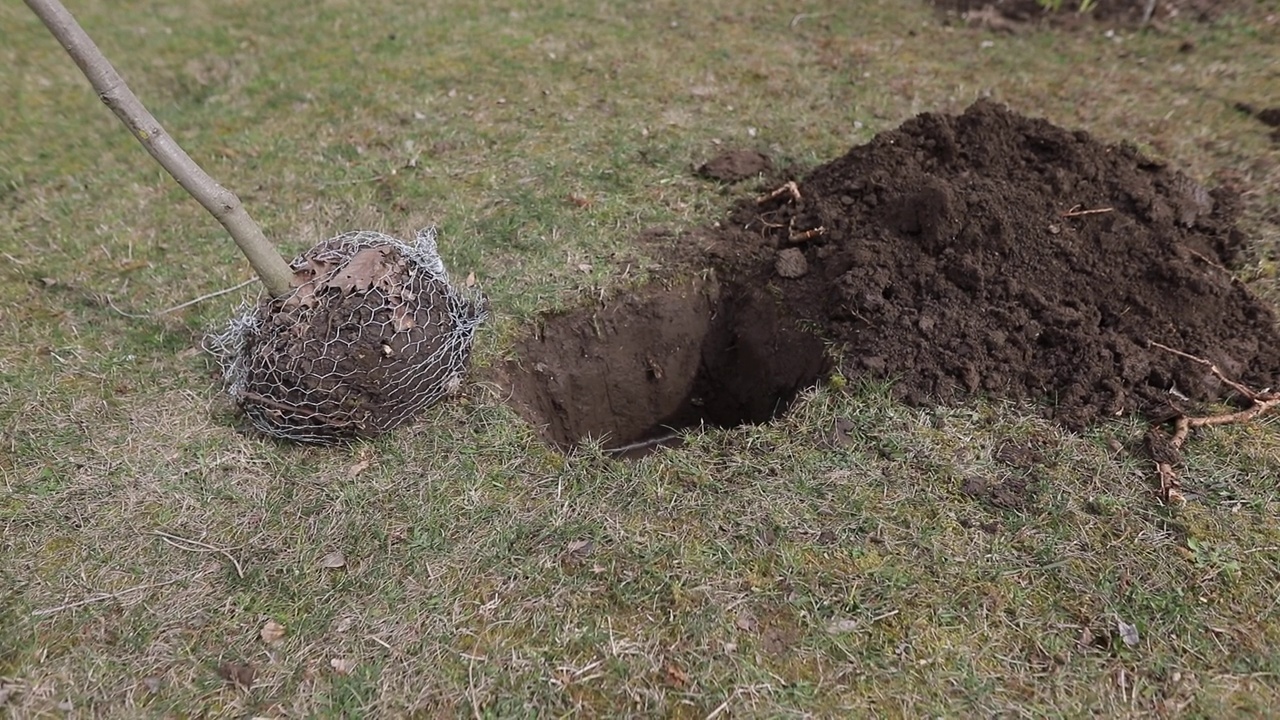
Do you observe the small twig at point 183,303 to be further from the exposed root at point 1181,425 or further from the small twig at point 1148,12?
the small twig at point 1148,12

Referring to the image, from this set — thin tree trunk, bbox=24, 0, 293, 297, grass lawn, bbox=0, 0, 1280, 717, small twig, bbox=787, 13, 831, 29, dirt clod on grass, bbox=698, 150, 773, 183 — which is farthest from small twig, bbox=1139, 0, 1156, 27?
thin tree trunk, bbox=24, 0, 293, 297

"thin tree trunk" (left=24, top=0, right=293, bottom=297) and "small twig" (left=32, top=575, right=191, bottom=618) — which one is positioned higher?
"thin tree trunk" (left=24, top=0, right=293, bottom=297)

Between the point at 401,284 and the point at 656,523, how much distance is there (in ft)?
4.38

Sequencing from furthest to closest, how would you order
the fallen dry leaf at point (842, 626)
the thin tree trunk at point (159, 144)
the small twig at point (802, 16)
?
the small twig at point (802, 16) < the fallen dry leaf at point (842, 626) < the thin tree trunk at point (159, 144)

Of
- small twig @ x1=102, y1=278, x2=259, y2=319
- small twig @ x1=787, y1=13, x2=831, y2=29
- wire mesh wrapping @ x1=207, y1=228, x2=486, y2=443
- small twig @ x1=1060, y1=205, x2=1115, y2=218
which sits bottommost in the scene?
small twig @ x1=102, y1=278, x2=259, y2=319

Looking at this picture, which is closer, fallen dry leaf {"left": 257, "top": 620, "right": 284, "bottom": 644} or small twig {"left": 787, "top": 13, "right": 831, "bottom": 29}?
fallen dry leaf {"left": 257, "top": 620, "right": 284, "bottom": 644}

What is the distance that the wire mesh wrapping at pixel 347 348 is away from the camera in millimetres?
2672

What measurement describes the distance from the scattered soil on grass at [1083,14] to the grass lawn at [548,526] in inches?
65.9

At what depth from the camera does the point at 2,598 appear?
2.38m

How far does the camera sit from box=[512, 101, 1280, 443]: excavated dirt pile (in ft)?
9.45

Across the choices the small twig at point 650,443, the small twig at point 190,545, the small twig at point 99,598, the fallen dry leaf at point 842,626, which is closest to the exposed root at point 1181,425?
the fallen dry leaf at point 842,626

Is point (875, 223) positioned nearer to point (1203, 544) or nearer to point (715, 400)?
point (715, 400)

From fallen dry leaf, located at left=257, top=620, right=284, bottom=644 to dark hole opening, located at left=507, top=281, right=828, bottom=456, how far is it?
4.13 ft

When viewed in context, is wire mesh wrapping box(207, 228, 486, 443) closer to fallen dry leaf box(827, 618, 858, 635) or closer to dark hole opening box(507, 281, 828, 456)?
dark hole opening box(507, 281, 828, 456)
